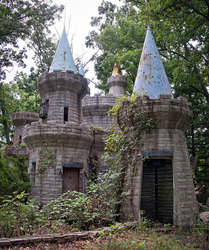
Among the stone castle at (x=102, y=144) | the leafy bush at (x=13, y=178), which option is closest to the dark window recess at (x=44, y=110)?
the stone castle at (x=102, y=144)

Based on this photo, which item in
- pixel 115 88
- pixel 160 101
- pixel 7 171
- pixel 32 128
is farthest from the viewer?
pixel 115 88

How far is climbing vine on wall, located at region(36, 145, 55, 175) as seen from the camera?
38.5 feet

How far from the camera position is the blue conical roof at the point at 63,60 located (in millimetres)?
15750

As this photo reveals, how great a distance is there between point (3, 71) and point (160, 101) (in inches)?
632

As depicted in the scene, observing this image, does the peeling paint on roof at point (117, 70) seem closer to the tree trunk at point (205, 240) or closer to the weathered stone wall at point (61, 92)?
the weathered stone wall at point (61, 92)

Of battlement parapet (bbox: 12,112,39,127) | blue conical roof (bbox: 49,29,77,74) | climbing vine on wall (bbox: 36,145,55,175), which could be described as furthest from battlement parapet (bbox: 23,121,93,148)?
battlement parapet (bbox: 12,112,39,127)

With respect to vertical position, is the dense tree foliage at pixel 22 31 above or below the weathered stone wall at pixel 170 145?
above

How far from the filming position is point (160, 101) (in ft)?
27.8

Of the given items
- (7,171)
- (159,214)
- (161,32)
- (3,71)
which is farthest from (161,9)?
(3,71)

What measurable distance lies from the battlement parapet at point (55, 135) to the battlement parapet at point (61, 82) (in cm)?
324

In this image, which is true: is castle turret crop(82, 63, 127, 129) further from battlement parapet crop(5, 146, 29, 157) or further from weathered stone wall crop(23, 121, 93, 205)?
weathered stone wall crop(23, 121, 93, 205)

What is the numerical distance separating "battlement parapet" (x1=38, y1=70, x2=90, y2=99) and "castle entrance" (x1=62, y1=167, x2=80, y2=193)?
15.6 ft

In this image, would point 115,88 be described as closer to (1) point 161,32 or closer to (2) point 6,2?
(1) point 161,32

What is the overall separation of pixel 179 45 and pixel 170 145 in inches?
361
